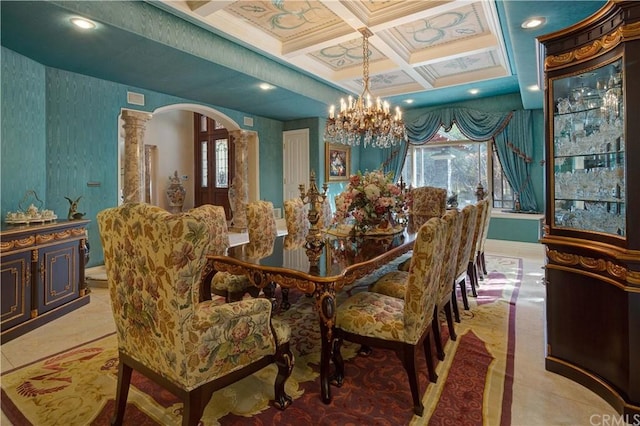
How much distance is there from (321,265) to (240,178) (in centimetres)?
525

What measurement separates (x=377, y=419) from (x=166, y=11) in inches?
148

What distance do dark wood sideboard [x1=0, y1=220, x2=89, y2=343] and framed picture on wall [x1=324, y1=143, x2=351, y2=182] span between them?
15.8 ft

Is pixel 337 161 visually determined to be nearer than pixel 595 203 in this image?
No

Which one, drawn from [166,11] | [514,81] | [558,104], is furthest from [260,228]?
[514,81]

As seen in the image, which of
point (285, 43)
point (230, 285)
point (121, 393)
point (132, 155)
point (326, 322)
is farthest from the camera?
point (132, 155)

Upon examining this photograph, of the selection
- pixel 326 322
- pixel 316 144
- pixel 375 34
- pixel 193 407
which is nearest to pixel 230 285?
pixel 326 322

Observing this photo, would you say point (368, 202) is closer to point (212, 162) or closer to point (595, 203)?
point (595, 203)

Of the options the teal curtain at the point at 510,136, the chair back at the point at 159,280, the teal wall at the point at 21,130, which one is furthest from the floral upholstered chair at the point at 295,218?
the teal curtain at the point at 510,136

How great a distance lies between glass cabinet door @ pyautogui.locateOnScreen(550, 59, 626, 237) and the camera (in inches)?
76.4

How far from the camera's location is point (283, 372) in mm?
1799

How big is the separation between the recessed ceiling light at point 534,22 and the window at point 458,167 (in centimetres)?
400

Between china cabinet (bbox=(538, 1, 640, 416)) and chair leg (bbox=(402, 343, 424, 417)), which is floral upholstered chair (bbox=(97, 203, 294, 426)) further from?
china cabinet (bbox=(538, 1, 640, 416))

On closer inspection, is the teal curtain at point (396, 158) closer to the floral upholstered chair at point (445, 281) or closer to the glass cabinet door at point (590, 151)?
the floral upholstered chair at point (445, 281)

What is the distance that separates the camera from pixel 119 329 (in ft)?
5.40
